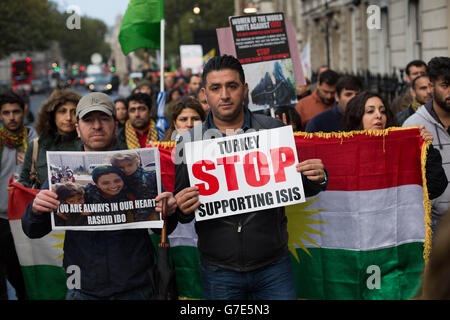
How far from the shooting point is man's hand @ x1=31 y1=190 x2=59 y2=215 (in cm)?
364

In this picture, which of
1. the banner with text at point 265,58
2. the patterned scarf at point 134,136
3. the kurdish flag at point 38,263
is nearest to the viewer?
the kurdish flag at point 38,263

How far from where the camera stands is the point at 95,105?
373 cm

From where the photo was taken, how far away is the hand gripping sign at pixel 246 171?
144 inches

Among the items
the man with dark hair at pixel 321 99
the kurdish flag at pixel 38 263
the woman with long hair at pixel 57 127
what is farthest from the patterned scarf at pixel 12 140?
the man with dark hair at pixel 321 99

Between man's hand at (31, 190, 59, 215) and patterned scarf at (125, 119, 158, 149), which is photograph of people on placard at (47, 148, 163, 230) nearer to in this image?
man's hand at (31, 190, 59, 215)

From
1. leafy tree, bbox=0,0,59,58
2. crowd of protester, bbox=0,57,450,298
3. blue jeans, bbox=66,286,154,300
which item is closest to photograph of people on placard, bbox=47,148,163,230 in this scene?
crowd of protester, bbox=0,57,450,298

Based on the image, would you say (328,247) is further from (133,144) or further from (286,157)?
(133,144)

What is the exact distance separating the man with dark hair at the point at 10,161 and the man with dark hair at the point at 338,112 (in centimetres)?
278

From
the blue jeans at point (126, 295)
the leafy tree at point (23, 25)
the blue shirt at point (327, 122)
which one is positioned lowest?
the blue jeans at point (126, 295)

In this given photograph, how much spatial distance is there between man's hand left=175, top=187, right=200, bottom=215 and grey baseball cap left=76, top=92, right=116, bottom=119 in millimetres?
671

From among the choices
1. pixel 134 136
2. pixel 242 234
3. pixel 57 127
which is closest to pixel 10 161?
pixel 57 127

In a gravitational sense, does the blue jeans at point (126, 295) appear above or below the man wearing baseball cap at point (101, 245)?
below

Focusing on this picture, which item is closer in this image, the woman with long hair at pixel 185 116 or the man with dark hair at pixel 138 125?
the woman with long hair at pixel 185 116

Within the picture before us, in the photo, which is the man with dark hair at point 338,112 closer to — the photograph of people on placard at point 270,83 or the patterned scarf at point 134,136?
the photograph of people on placard at point 270,83
